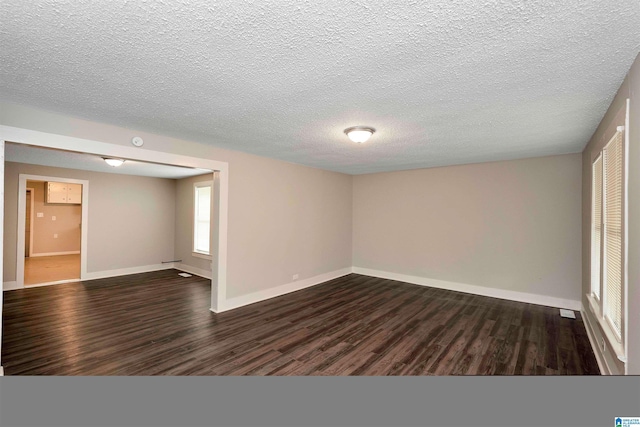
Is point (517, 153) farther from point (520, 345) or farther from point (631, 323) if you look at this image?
point (631, 323)

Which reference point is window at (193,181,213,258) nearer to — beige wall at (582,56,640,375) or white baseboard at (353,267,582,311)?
white baseboard at (353,267,582,311)

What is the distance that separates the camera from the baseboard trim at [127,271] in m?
5.96

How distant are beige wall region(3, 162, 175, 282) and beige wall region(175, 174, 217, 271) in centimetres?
24

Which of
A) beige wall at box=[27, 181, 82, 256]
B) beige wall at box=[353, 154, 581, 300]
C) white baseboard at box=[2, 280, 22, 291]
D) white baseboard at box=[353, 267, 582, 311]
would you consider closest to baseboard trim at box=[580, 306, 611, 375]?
white baseboard at box=[353, 267, 582, 311]

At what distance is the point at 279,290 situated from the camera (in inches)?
195

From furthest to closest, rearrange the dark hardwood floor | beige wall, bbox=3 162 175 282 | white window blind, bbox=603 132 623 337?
beige wall, bbox=3 162 175 282 → the dark hardwood floor → white window blind, bbox=603 132 623 337

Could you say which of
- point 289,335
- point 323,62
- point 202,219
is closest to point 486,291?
point 289,335

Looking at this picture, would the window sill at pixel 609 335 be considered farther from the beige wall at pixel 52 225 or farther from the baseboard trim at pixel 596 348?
the beige wall at pixel 52 225

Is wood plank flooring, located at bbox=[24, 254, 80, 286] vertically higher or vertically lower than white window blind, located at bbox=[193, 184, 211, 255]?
lower

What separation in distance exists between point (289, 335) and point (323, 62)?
2.80 m

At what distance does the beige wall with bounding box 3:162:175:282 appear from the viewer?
5129mm

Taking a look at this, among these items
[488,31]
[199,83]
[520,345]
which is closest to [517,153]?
[520,345]

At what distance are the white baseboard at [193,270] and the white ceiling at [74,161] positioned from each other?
7.10 ft

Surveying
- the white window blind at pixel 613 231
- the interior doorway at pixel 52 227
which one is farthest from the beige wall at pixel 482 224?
the interior doorway at pixel 52 227
